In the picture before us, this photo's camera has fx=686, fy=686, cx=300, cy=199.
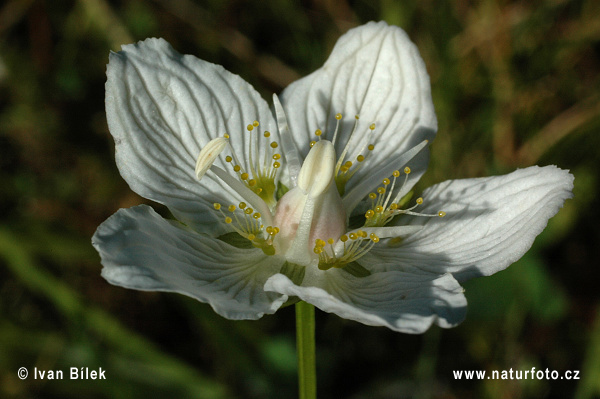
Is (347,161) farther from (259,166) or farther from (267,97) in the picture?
(267,97)

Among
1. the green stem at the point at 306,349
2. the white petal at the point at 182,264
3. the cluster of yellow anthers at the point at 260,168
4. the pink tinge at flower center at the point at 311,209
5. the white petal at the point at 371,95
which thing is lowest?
the green stem at the point at 306,349

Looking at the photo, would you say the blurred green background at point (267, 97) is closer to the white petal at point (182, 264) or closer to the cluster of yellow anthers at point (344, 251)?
the white petal at point (182, 264)

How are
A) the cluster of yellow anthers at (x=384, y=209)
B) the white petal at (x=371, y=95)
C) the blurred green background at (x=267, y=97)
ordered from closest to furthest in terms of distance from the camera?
the cluster of yellow anthers at (x=384, y=209) → the white petal at (x=371, y=95) → the blurred green background at (x=267, y=97)

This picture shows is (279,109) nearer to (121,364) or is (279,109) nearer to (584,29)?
(121,364)

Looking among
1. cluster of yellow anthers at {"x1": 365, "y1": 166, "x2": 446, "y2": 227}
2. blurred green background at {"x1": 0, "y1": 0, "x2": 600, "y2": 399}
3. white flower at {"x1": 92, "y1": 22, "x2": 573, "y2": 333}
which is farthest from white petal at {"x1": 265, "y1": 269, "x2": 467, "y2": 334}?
blurred green background at {"x1": 0, "y1": 0, "x2": 600, "y2": 399}

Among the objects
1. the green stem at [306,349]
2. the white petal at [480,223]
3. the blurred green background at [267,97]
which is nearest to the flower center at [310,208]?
the white petal at [480,223]

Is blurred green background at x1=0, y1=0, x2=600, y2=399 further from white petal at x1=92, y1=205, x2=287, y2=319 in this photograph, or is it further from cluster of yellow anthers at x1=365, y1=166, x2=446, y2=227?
cluster of yellow anthers at x1=365, y1=166, x2=446, y2=227
